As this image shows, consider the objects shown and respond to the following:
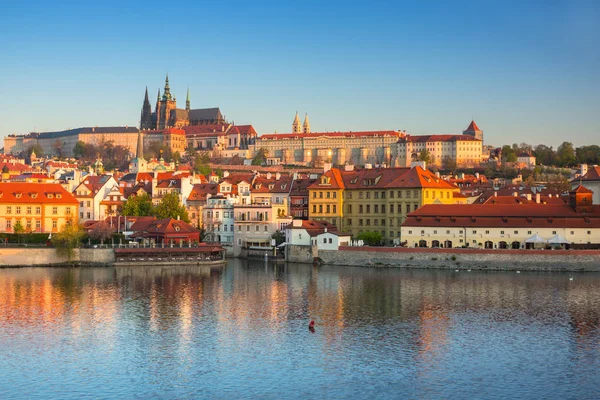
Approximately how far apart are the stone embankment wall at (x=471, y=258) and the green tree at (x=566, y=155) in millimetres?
116586

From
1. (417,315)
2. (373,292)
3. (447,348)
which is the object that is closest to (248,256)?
(373,292)

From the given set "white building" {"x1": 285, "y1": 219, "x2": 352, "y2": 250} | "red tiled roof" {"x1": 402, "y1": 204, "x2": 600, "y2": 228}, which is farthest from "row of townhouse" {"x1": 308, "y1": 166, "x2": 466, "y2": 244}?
"white building" {"x1": 285, "y1": 219, "x2": 352, "y2": 250}

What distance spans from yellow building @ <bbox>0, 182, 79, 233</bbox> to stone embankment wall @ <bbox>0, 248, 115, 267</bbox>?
24.3ft

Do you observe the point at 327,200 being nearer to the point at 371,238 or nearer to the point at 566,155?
the point at 371,238

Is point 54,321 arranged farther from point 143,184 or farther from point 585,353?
point 143,184

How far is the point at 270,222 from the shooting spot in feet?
231

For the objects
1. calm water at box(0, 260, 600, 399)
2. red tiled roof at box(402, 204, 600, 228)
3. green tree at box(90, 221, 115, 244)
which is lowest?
calm water at box(0, 260, 600, 399)

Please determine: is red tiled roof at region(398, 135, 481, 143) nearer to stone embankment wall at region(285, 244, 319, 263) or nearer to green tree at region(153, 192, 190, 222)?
green tree at region(153, 192, 190, 222)

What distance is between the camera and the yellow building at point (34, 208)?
229ft

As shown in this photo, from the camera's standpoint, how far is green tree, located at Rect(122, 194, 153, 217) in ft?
246

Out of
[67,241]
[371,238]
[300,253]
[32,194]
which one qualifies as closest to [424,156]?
[371,238]

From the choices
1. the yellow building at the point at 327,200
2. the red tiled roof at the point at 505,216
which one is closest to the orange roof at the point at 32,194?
the yellow building at the point at 327,200

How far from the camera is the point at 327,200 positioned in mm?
73500

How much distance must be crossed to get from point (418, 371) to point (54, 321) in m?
17.4
